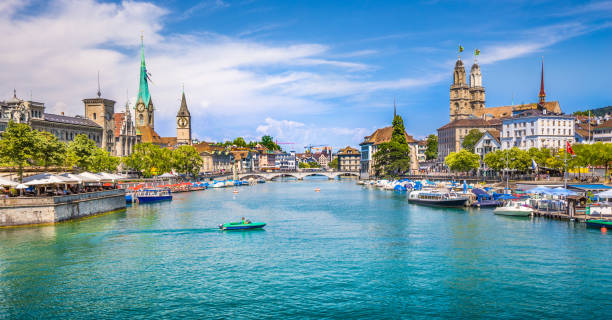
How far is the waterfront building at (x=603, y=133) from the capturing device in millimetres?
122625

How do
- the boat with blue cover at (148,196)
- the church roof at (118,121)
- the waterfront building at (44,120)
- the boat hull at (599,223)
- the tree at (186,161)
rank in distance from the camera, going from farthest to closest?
the church roof at (118,121) → the tree at (186,161) → the waterfront building at (44,120) → the boat with blue cover at (148,196) → the boat hull at (599,223)

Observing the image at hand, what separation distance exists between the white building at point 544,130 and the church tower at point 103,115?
10888cm

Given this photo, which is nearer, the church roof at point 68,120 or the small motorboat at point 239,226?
the small motorboat at point 239,226

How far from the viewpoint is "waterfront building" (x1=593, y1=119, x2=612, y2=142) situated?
12262cm

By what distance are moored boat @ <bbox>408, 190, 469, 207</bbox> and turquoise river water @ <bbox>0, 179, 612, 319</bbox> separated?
16.3 m

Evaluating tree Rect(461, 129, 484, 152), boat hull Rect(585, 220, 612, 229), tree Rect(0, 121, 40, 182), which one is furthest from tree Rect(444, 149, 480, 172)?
tree Rect(0, 121, 40, 182)

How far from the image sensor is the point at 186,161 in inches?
5157

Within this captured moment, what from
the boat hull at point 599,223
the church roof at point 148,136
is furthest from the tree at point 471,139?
the church roof at point 148,136

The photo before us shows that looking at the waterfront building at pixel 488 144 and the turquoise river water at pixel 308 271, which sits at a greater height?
the waterfront building at pixel 488 144

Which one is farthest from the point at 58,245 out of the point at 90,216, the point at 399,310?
the point at 399,310

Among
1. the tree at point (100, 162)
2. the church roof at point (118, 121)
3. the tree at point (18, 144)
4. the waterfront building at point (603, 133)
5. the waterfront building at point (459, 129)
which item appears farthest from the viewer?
the waterfront building at point (459, 129)

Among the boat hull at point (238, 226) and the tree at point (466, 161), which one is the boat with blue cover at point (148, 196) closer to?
the boat hull at point (238, 226)

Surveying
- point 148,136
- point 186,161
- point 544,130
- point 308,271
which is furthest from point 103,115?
point 308,271

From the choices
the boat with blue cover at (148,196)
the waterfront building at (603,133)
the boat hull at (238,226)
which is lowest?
the boat hull at (238,226)
